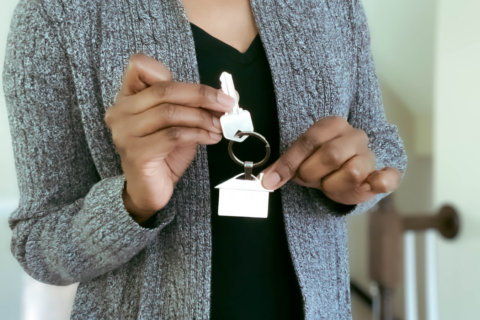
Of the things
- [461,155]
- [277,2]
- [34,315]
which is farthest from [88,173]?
[461,155]

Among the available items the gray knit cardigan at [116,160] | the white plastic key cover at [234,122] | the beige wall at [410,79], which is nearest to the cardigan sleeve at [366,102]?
the gray knit cardigan at [116,160]

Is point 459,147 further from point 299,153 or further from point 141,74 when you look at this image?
point 141,74

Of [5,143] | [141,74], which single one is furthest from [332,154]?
[5,143]

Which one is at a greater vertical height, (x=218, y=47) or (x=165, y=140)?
(x=218, y=47)

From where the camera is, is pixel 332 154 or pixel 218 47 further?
pixel 218 47

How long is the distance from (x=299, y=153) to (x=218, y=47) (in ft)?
0.68

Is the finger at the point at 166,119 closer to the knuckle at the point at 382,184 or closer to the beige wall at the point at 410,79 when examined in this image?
the knuckle at the point at 382,184

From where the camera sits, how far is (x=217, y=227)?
52cm

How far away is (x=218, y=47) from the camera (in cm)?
51

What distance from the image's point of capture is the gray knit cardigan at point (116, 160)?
0.49 meters

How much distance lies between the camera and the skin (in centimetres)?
35

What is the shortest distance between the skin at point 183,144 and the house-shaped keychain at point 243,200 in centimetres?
2

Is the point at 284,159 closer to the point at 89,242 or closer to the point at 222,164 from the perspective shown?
the point at 222,164

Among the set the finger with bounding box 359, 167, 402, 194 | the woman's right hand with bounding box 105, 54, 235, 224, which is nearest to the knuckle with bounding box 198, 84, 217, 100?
the woman's right hand with bounding box 105, 54, 235, 224
